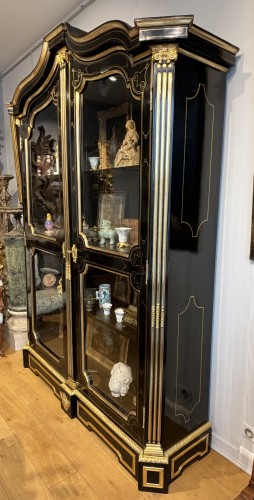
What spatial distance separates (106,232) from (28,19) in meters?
1.78

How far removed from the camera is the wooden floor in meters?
1.50

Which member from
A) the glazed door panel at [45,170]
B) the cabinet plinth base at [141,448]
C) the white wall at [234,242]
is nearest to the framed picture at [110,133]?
the glazed door panel at [45,170]

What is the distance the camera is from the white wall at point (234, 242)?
142 cm

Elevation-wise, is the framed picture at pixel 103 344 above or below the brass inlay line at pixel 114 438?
above

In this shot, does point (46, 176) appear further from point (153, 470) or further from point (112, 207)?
point (153, 470)

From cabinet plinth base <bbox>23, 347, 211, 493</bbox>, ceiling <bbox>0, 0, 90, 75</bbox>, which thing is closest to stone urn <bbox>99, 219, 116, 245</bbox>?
cabinet plinth base <bbox>23, 347, 211, 493</bbox>

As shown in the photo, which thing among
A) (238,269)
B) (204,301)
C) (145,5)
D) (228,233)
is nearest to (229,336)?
(204,301)

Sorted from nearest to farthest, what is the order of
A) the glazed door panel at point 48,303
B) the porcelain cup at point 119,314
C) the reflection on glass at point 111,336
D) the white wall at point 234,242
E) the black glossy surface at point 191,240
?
the black glossy surface at point 191,240 → the white wall at point 234,242 → the reflection on glass at point 111,336 → the porcelain cup at point 119,314 → the glazed door panel at point 48,303

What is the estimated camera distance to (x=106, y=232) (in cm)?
173

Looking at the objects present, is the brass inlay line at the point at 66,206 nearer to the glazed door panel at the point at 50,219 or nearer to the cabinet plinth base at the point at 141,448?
the glazed door panel at the point at 50,219

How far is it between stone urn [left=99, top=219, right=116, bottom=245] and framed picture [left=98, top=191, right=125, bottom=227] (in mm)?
22

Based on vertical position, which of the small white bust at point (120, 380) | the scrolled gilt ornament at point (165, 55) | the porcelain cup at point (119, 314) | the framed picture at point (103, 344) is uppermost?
the scrolled gilt ornament at point (165, 55)

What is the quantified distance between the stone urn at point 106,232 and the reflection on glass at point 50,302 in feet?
1.40

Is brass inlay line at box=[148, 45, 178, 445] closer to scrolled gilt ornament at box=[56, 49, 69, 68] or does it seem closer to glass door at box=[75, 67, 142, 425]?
glass door at box=[75, 67, 142, 425]
